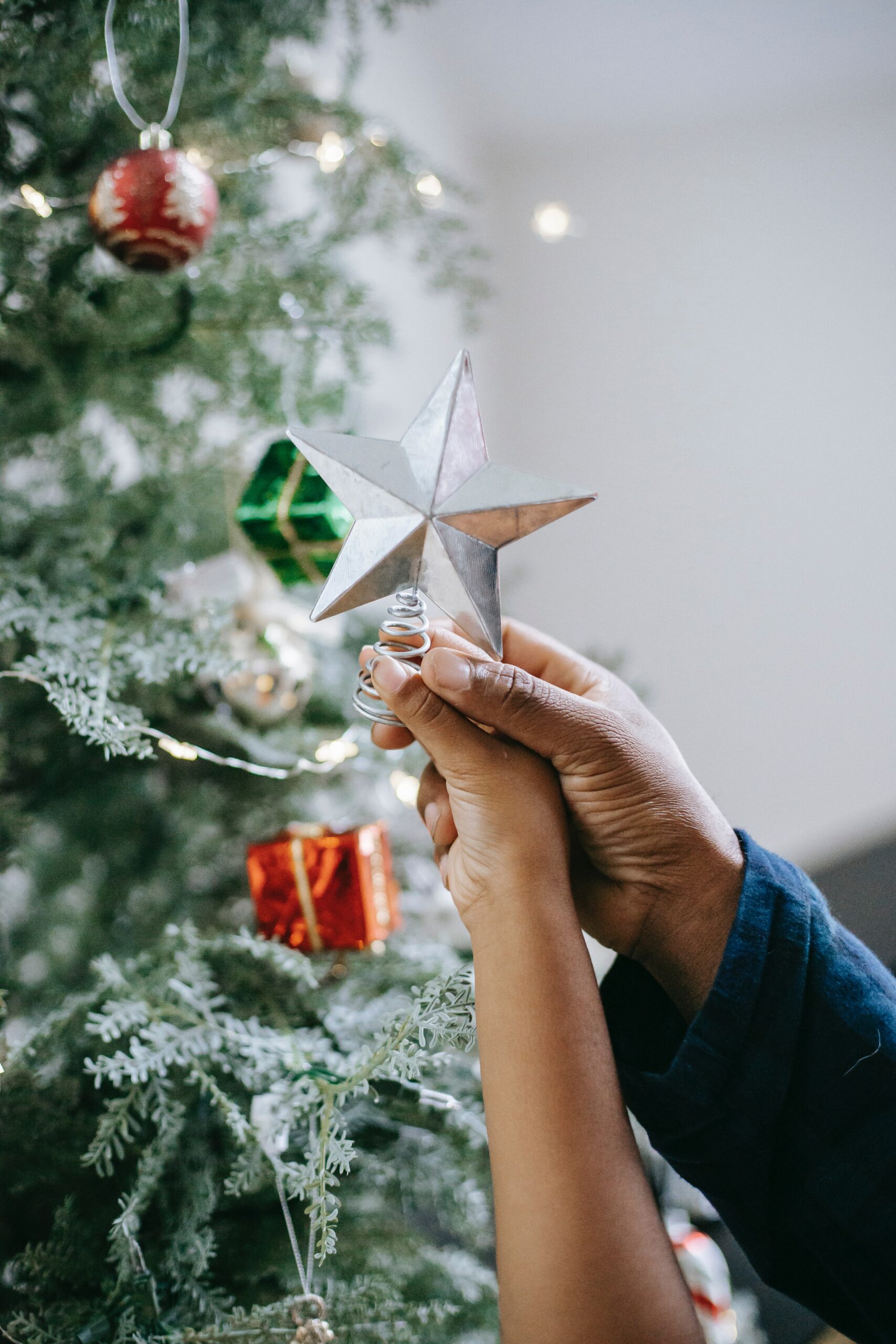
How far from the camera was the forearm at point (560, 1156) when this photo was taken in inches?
14.8

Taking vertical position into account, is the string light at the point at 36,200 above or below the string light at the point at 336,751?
above

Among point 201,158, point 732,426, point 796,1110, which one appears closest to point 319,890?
point 796,1110

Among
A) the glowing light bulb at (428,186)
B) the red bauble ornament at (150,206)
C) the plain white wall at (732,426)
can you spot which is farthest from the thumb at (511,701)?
the plain white wall at (732,426)

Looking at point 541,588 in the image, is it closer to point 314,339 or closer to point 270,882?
point 314,339

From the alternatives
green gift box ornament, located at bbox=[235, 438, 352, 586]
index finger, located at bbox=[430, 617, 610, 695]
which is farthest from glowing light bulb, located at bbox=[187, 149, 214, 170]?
index finger, located at bbox=[430, 617, 610, 695]

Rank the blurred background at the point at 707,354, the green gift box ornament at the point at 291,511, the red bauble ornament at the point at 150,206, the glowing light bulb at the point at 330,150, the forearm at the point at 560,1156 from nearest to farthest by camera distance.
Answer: the forearm at the point at 560,1156 → the red bauble ornament at the point at 150,206 → the green gift box ornament at the point at 291,511 → the glowing light bulb at the point at 330,150 → the blurred background at the point at 707,354

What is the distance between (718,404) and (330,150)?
4.19ft

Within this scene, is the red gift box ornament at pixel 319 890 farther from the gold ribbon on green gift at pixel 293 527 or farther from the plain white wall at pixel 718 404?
the plain white wall at pixel 718 404

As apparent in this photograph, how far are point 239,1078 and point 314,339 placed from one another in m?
0.68

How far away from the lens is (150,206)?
590 mm

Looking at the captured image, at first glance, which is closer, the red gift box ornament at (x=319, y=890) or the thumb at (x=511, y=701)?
the thumb at (x=511, y=701)

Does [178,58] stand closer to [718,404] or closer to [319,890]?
[319,890]

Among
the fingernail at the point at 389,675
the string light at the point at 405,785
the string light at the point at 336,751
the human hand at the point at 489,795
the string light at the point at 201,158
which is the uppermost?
the string light at the point at 201,158

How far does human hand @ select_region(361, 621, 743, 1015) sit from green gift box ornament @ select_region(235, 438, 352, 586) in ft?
0.77
